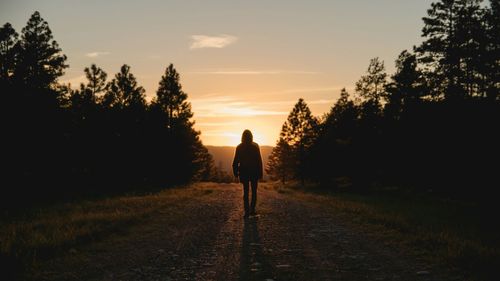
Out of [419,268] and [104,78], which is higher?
[104,78]

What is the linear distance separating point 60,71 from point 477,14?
122ft

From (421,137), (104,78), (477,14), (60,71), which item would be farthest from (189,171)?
(477,14)

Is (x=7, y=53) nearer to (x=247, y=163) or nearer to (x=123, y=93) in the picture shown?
(x=123, y=93)

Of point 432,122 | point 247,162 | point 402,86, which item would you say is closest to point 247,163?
point 247,162

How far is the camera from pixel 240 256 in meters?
7.28

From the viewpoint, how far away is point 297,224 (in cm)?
1143

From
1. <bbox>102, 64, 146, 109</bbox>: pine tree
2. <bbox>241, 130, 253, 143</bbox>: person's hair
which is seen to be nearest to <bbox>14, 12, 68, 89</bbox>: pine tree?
<bbox>102, 64, 146, 109</bbox>: pine tree

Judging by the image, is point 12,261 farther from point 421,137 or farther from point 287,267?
point 421,137

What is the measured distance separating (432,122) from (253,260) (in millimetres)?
33591

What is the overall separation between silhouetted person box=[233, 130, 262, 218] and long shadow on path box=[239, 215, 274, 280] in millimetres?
3095

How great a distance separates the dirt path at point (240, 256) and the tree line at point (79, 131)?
68.7 feet

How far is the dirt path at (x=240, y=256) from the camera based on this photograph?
609 cm

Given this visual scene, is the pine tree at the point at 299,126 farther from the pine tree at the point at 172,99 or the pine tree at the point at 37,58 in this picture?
the pine tree at the point at 37,58

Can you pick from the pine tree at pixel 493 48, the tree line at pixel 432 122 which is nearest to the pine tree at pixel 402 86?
the tree line at pixel 432 122
